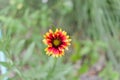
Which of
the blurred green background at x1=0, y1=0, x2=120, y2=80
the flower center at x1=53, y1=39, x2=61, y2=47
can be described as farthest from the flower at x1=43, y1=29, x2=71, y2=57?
the blurred green background at x1=0, y1=0, x2=120, y2=80

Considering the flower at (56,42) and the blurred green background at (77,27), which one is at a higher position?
the blurred green background at (77,27)

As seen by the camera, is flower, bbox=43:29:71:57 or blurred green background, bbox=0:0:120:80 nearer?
flower, bbox=43:29:71:57

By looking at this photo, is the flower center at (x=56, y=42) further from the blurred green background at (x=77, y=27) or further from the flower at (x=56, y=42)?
the blurred green background at (x=77, y=27)

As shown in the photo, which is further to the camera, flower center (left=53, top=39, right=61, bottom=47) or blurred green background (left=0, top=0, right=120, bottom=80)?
blurred green background (left=0, top=0, right=120, bottom=80)

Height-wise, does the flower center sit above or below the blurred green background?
below

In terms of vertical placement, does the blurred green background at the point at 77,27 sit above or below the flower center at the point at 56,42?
above

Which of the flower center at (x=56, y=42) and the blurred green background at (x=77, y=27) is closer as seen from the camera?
the flower center at (x=56, y=42)

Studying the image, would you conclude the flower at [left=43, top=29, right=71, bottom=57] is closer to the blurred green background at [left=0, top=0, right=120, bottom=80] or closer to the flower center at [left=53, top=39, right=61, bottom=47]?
the flower center at [left=53, top=39, right=61, bottom=47]

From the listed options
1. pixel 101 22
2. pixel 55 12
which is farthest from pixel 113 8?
pixel 55 12

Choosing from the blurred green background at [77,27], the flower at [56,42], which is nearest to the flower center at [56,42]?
the flower at [56,42]
